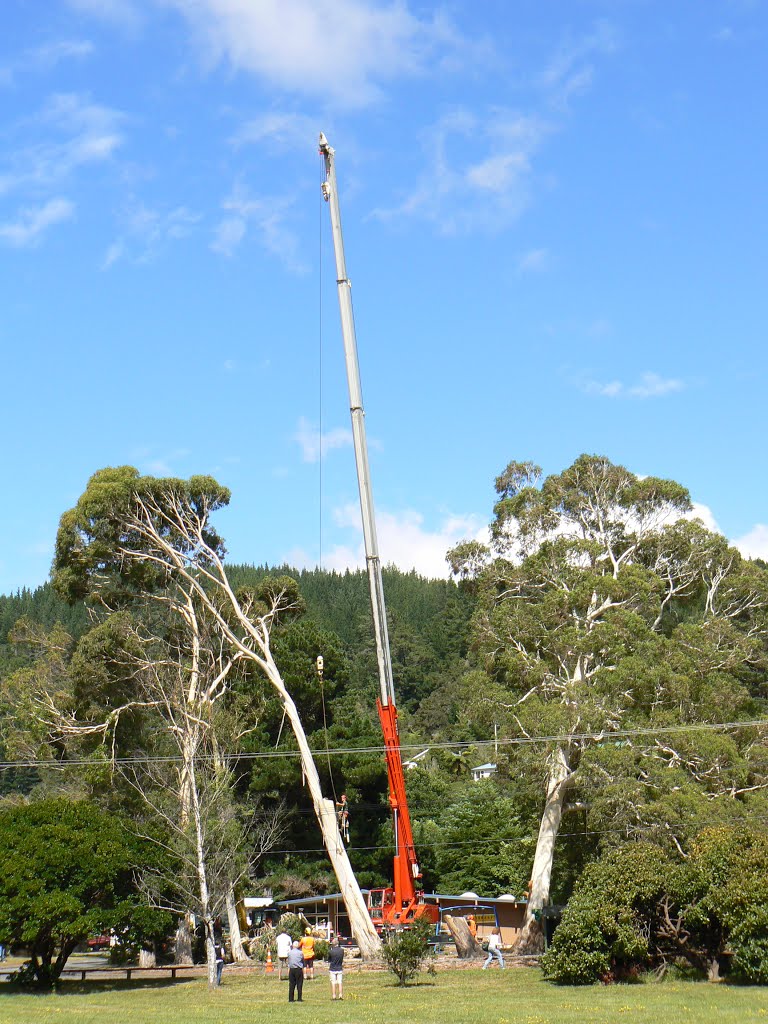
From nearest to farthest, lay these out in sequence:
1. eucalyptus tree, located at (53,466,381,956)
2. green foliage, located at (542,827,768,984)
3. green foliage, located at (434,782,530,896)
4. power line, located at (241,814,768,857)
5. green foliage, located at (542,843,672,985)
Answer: green foliage, located at (542,827,768,984)
green foliage, located at (542,843,672,985)
power line, located at (241,814,768,857)
eucalyptus tree, located at (53,466,381,956)
green foliage, located at (434,782,530,896)

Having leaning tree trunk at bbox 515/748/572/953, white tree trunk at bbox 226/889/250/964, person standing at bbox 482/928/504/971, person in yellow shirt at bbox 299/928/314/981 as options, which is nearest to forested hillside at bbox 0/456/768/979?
leaning tree trunk at bbox 515/748/572/953

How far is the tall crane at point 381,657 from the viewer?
28750 millimetres

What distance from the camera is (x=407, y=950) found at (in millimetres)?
24547

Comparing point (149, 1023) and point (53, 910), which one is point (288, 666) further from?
point (149, 1023)

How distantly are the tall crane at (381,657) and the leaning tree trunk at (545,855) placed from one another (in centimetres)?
395

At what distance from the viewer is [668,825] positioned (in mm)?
31828

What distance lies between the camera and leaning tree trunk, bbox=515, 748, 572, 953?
34.4 m

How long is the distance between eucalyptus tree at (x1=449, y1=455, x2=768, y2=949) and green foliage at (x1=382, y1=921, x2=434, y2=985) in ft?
33.1

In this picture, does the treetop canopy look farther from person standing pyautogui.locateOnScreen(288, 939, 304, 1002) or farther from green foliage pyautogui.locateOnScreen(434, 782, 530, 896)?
person standing pyautogui.locateOnScreen(288, 939, 304, 1002)

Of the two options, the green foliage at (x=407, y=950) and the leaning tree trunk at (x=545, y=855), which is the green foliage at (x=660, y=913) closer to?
the green foliage at (x=407, y=950)

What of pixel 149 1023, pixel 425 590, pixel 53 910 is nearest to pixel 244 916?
pixel 53 910

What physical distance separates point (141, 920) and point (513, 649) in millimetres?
15749

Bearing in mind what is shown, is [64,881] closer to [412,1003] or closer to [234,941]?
[234,941]

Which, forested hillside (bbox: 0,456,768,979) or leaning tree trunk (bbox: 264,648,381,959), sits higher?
forested hillside (bbox: 0,456,768,979)
